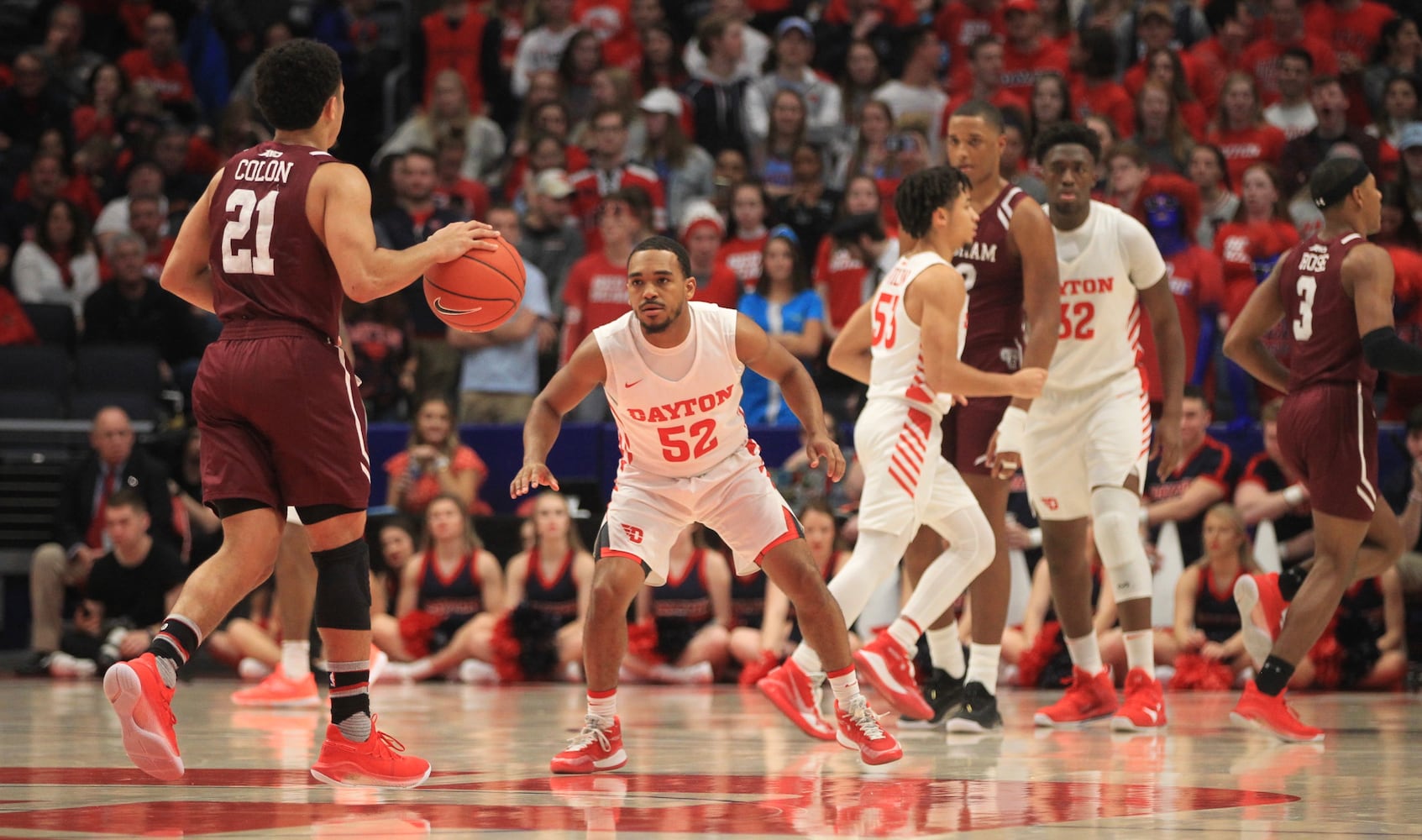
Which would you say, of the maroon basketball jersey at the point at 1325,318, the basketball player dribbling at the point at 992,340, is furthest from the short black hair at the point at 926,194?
the maroon basketball jersey at the point at 1325,318

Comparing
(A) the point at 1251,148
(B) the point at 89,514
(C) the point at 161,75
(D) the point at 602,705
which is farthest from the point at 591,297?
(D) the point at 602,705

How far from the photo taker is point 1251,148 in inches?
502

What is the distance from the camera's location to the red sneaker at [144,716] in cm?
467

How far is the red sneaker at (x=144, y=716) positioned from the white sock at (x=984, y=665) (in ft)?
11.4

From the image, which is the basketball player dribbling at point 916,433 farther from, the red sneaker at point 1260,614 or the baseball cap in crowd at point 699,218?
the baseball cap in crowd at point 699,218

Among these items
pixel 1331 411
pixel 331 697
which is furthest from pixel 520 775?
pixel 1331 411

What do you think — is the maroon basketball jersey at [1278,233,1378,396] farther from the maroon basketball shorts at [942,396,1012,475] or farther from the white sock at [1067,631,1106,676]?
the white sock at [1067,631,1106,676]

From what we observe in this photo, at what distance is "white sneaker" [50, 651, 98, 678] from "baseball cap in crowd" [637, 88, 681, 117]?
19.3 feet

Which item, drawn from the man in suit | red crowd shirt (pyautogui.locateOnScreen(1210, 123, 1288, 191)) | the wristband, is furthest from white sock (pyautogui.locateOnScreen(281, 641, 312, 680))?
red crowd shirt (pyautogui.locateOnScreen(1210, 123, 1288, 191))

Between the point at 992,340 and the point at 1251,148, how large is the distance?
245 inches

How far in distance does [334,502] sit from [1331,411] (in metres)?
3.93

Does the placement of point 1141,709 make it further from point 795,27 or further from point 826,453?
point 795,27

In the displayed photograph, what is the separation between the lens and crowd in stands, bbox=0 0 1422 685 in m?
10.8

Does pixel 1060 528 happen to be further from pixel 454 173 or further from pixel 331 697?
pixel 454 173
